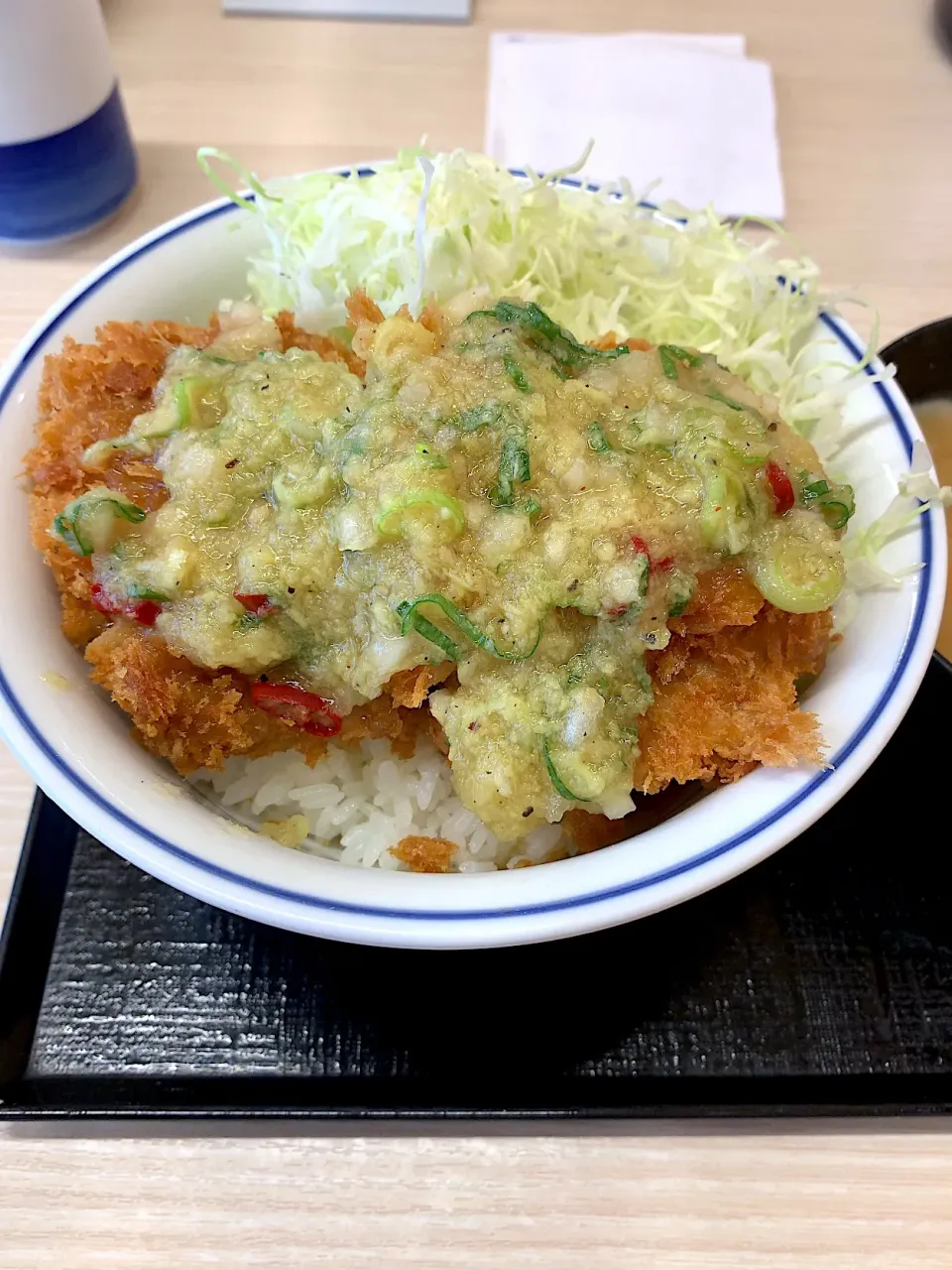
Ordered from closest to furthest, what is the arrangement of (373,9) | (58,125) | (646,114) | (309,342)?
1. (309,342)
2. (58,125)
3. (646,114)
4. (373,9)

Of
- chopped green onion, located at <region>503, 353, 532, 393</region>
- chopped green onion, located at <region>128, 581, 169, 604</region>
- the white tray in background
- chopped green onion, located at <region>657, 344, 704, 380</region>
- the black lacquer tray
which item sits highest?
the white tray in background

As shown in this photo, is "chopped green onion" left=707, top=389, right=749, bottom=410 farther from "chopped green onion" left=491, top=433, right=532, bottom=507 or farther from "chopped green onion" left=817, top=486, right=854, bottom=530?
"chopped green onion" left=491, top=433, right=532, bottom=507

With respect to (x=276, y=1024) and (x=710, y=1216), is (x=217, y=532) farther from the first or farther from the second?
(x=710, y=1216)

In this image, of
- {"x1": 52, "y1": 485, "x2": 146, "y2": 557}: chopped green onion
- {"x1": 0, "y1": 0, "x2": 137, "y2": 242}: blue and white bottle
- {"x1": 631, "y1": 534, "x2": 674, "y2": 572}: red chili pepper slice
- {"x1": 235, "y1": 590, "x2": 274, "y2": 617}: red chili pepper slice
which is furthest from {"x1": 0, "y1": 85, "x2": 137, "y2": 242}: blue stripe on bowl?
{"x1": 631, "y1": 534, "x2": 674, "y2": 572}: red chili pepper slice

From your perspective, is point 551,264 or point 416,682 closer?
point 416,682

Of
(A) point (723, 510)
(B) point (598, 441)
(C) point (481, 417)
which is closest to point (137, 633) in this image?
(C) point (481, 417)

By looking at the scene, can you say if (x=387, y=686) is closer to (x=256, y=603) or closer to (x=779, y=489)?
(x=256, y=603)
